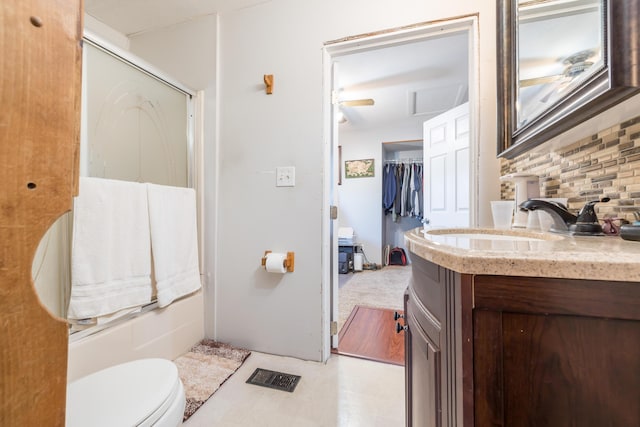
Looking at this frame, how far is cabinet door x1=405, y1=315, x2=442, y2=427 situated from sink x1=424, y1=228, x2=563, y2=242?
30 cm

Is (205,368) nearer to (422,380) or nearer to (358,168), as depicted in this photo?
(422,380)

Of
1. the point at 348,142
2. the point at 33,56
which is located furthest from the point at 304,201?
the point at 348,142

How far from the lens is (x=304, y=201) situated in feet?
5.05

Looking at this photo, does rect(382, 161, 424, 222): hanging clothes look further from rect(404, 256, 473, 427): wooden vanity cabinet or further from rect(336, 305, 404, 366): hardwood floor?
rect(404, 256, 473, 427): wooden vanity cabinet

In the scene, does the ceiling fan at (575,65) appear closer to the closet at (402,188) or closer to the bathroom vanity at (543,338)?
the bathroom vanity at (543,338)

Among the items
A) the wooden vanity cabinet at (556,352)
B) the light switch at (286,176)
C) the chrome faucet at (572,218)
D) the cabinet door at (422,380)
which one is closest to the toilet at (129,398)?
the cabinet door at (422,380)

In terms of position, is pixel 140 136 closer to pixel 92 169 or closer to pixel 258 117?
pixel 92 169

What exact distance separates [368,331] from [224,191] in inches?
56.4

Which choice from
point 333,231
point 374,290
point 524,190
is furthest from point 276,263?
point 374,290

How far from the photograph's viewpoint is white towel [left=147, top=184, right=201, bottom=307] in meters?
1.33

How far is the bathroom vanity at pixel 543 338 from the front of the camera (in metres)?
0.35

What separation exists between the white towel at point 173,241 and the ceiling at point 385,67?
1220mm

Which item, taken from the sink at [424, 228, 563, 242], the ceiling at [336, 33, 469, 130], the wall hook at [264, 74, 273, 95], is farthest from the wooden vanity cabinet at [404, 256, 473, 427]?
the ceiling at [336, 33, 469, 130]

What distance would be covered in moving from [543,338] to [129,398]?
0.98m
